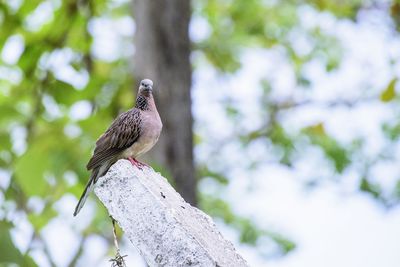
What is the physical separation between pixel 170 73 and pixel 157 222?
5.07 meters

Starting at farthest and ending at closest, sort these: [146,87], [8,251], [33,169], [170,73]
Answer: [170,73] < [33,169] < [146,87] < [8,251]

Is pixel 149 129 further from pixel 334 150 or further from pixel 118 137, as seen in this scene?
pixel 334 150

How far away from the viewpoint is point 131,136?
10.3 ft

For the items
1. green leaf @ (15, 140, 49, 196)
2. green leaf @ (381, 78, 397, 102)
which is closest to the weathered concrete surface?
green leaf @ (15, 140, 49, 196)

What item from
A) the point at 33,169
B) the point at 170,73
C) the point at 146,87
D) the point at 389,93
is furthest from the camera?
the point at 170,73

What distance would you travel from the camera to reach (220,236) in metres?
3.06

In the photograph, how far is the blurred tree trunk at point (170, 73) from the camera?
24.5ft

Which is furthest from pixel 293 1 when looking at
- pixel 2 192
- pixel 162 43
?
pixel 2 192

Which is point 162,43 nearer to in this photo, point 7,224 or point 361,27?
point 7,224

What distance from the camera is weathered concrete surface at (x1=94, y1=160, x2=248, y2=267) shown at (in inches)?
99.7

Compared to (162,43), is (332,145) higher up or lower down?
higher up

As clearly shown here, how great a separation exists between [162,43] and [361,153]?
25.0 ft

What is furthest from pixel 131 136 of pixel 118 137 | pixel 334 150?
pixel 334 150

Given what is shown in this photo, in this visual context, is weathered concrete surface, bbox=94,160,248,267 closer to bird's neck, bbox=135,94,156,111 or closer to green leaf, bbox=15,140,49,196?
bird's neck, bbox=135,94,156,111
